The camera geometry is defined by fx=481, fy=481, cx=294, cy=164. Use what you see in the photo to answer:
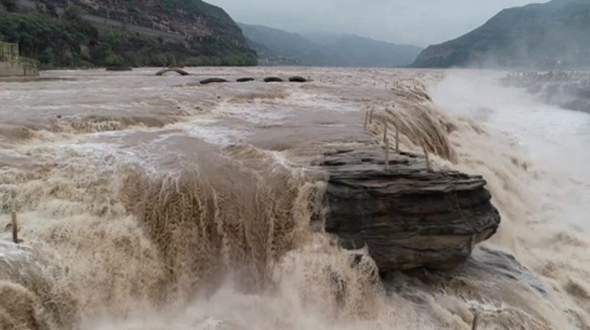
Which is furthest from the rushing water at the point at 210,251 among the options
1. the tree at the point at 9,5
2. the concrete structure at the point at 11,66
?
the tree at the point at 9,5

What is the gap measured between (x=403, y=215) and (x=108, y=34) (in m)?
72.7

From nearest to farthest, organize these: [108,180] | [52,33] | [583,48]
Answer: [108,180]
[52,33]
[583,48]

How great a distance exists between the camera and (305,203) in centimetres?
909

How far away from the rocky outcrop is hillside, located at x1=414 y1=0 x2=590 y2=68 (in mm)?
135728

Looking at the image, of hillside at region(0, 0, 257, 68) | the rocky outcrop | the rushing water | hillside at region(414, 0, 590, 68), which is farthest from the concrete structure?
hillside at region(414, 0, 590, 68)

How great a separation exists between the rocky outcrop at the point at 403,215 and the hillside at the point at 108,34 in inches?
2084

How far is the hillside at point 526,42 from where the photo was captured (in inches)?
5367

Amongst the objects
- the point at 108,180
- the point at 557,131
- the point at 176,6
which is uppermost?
the point at 176,6

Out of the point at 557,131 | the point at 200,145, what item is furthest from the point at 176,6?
the point at 200,145

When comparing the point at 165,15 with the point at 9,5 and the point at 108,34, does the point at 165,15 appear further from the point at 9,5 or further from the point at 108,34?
the point at 9,5

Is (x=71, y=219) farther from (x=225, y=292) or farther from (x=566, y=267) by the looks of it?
(x=566, y=267)

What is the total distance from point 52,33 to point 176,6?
67.5 metres

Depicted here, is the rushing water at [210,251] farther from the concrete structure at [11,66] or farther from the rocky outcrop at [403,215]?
the concrete structure at [11,66]

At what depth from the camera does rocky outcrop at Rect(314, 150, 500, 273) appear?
29.4 feet
